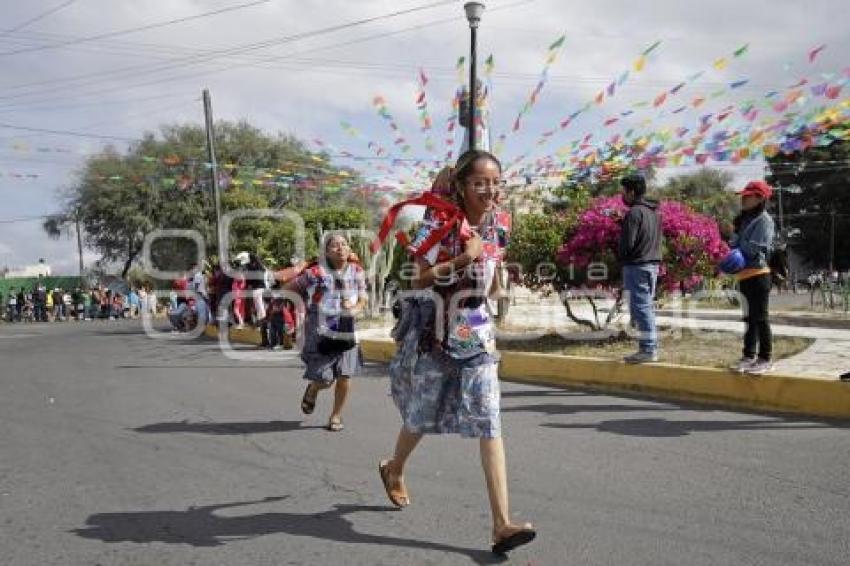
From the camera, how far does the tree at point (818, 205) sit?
158 feet

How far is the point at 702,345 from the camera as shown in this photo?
9.79m

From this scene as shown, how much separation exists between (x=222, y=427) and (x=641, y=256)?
414 centimetres

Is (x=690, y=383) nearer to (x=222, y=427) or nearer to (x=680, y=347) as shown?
(x=680, y=347)

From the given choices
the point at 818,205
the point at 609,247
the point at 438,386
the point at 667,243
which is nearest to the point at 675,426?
the point at 438,386

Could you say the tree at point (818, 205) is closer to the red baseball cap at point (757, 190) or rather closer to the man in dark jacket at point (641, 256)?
the man in dark jacket at point (641, 256)

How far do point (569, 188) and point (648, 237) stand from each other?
5.66 m

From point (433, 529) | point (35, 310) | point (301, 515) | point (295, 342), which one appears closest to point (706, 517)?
point (433, 529)

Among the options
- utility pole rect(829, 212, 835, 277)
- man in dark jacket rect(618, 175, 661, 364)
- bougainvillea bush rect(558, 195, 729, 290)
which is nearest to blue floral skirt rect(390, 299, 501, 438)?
man in dark jacket rect(618, 175, 661, 364)

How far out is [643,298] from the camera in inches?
305

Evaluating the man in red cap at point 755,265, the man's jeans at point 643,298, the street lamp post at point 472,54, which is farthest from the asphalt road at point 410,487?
the street lamp post at point 472,54

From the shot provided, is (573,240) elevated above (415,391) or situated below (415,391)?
above

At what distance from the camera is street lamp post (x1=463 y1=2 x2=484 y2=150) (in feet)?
37.2

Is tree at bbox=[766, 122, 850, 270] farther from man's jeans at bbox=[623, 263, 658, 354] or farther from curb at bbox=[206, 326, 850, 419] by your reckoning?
man's jeans at bbox=[623, 263, 658, 354]

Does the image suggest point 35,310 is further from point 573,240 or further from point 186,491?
point 186,491
